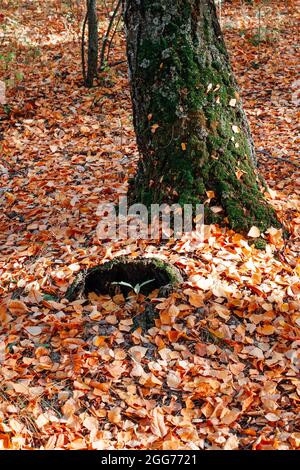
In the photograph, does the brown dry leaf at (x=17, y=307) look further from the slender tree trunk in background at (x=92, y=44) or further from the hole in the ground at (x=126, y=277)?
the slender tree trunk in background at (x=92, y=44)

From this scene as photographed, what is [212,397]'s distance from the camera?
2.92m

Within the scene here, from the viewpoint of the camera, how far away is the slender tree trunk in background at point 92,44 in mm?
8055

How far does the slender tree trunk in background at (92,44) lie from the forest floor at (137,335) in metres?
2.98

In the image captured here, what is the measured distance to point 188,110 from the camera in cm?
393

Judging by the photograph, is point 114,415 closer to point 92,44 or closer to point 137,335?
point 137,335

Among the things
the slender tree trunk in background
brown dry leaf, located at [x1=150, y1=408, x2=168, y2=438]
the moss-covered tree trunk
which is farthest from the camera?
the slender tree trunk in background

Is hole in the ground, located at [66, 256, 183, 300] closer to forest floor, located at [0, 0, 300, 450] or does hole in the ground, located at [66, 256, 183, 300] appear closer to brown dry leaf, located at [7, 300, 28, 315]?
forest floor, located at [0, 0, 300, 450]

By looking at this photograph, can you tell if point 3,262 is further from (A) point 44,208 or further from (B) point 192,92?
(B) point 192,92

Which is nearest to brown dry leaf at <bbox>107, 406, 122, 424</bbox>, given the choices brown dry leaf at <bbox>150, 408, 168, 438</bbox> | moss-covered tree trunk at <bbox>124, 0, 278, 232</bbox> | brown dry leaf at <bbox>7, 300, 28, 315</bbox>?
brown dry leaf at <bbox>150, 408, 168, 438</bbox>

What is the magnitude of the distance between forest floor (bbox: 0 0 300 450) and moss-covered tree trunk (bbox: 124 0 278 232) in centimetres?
36

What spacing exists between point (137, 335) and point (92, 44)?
625cm

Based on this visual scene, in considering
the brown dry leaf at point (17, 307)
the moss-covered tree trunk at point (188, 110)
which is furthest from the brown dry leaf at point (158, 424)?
the moss-covered tree trunk at point (188, 110)

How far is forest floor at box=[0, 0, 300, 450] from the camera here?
2.78 m

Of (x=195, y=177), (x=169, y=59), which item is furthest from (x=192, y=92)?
(x=195, y=177)
